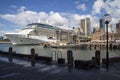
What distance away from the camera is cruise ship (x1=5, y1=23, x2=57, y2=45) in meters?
116

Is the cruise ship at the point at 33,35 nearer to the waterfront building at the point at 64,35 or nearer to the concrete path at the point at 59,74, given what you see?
the waterfront building at the point at 64,35

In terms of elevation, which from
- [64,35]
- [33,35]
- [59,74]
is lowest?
[59,74]

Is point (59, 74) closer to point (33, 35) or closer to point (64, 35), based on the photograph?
Answer: point (33, 35)

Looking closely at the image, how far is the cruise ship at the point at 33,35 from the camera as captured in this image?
116 m

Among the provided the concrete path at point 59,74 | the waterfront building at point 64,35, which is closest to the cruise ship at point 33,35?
the waterfront building at point 64,35

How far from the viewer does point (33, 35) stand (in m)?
121

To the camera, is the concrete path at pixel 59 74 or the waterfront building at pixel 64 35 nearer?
the concrete path at pixel 59 74

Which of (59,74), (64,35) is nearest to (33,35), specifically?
(64,35)

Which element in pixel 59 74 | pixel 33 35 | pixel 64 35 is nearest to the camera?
pixel 59 74

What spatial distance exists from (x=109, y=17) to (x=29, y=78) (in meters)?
7.02

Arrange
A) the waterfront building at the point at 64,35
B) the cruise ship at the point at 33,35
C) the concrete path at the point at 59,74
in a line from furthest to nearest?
the waterfront building at the point at 64,35 → the cruise ship at the point at 33,35 → the concrete path at the point at 59,74

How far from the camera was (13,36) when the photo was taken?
11662 centimetres

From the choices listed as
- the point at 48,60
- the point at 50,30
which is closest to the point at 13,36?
the point at 50,30

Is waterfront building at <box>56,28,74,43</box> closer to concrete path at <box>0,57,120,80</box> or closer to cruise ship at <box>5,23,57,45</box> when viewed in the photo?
cruise ship at <box>5,23,57,45</box>
